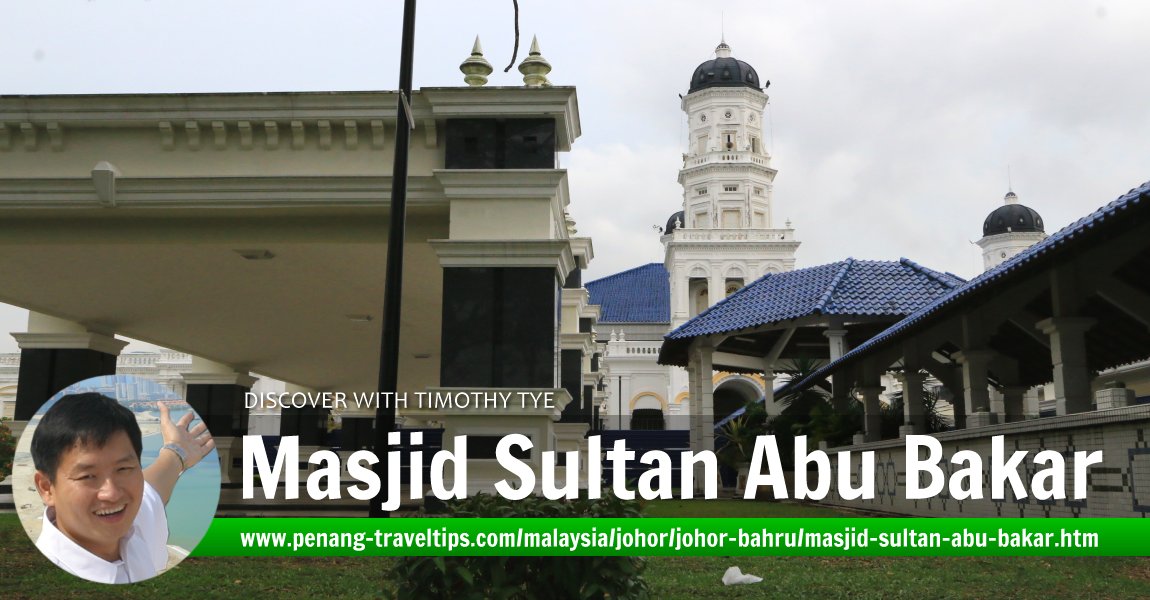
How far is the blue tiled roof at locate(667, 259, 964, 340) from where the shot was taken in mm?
22406

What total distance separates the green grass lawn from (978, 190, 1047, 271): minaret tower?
64.7 meters

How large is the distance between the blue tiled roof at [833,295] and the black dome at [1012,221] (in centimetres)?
4946

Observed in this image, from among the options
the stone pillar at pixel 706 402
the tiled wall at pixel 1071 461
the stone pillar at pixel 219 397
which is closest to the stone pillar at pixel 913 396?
the tiled wall at pixel 1071 461

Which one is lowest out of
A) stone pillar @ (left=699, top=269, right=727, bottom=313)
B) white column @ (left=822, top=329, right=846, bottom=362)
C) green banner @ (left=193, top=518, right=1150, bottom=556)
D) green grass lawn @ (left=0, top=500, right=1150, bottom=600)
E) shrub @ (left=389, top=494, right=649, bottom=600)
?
green grass lawn @ (left=0, top=500, right=1150, bottom=600)

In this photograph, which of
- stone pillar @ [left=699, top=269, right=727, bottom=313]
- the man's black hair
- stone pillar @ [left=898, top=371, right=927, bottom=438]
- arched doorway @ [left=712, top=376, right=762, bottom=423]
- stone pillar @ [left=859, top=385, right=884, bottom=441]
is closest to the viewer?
the man's black hair

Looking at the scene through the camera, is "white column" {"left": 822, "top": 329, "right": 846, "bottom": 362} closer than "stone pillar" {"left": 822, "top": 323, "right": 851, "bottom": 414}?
No

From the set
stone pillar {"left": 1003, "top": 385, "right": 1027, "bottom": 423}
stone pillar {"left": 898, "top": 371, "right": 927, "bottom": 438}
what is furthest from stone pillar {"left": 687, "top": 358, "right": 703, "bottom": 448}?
stone pillar {"left": 1003, "top": 385, "right": 1027, "bottom": 423}

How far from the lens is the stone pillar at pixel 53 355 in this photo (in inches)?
706

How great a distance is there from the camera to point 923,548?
21.9 feet

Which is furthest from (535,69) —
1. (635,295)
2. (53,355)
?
(635,295)

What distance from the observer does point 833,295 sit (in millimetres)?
22859

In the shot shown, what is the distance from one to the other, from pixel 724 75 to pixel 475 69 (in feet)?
169

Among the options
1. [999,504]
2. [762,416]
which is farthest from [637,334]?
[999,504]

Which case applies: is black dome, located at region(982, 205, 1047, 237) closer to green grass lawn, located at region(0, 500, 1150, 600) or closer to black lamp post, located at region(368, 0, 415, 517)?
green grass lawn, located at region(0, 500, 1150, 600)
